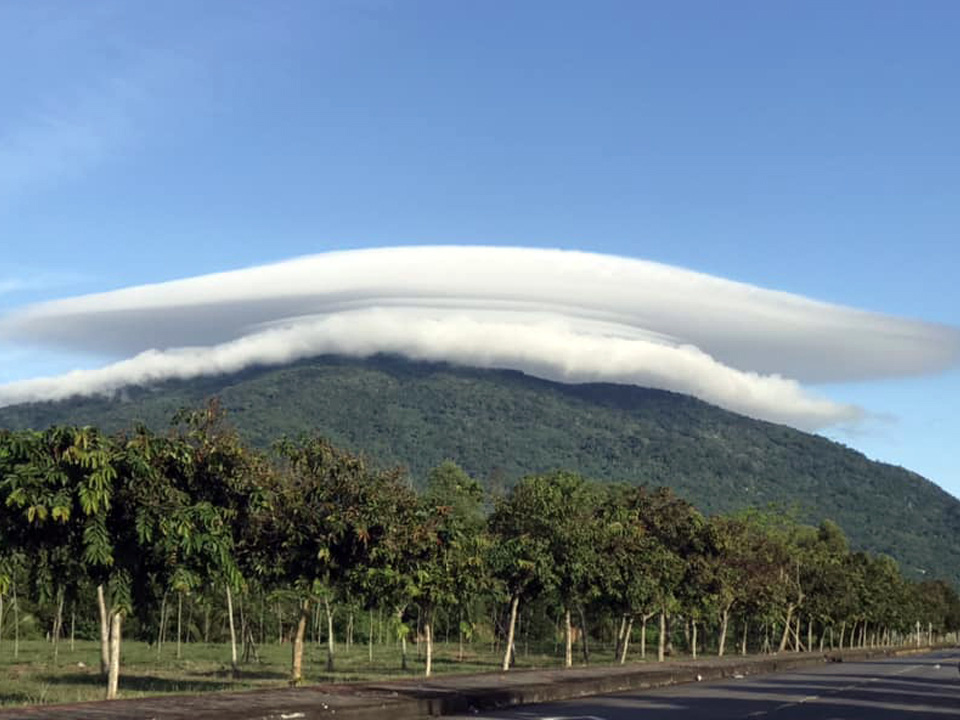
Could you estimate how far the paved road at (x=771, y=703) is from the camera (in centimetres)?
2612

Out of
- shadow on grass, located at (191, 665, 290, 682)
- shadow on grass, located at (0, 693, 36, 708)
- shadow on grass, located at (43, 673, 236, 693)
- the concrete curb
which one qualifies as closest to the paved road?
the concrete curb

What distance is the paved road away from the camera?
26.1 m

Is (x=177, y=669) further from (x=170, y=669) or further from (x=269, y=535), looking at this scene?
(x=269, y=535)

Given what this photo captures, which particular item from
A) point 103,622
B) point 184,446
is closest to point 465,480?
point 103,622

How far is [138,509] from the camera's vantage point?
83.7 ft

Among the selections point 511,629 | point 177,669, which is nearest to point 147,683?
point 511,629

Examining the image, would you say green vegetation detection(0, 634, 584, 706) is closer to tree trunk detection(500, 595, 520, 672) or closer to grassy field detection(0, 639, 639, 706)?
grassy field detection(0, 639, 639, 706)

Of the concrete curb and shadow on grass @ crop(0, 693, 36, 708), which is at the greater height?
the concrete curb

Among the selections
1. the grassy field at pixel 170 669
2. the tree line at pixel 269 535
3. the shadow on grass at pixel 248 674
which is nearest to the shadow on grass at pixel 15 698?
the grassy field at pixel 170 669

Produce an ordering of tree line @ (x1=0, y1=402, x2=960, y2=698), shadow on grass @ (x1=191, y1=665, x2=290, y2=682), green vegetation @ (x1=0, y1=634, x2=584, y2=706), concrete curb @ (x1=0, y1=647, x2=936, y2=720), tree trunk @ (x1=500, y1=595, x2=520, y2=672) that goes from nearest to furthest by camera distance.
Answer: concrete curb @ (x1=0, y1=647, x2=936, y2=720) → tree line @ (x1=0, y1=402, x2=960, y2=698) → green vegetation @ (x1=0, y1=634, x2=584, y2=706) → shadow on grass @ (x1=191, y1=665, x2=290, y2=682) → tree trunk @ (x1=500, y1=595, x2=520, y2=672)

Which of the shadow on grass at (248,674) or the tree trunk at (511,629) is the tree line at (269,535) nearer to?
the tree trunk at (511,629)

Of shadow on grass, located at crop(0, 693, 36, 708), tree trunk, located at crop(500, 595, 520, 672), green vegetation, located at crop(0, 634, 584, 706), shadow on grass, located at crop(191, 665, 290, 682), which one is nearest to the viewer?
shadow on grass, located at crop(0, 693, 36, 708)

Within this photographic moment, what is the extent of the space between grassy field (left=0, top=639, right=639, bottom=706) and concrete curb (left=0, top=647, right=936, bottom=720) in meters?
3.70

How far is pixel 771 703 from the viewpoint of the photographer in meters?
30.3
